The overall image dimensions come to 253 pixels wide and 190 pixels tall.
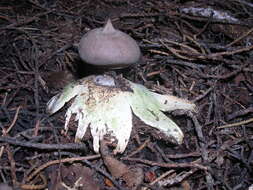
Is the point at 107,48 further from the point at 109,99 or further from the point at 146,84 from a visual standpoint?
the point at 146,84

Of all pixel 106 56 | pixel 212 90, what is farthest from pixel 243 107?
pixel 106 56

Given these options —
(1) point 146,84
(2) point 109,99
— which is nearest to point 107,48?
(2) point 109,99

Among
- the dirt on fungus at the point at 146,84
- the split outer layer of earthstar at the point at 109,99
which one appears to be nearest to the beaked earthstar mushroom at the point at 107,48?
the split outer layer of earthstar at the point at 109,99

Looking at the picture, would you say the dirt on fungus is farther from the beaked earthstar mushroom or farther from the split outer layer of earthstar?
the beaked earthstar mushroom

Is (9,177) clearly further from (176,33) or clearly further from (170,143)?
(176,33)

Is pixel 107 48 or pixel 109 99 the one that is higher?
pixel 107 48

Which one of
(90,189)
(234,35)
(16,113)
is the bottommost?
(90,189)
